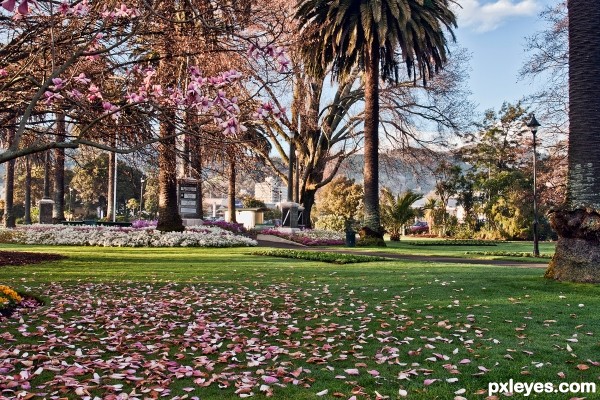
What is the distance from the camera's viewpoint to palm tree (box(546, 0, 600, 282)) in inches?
321

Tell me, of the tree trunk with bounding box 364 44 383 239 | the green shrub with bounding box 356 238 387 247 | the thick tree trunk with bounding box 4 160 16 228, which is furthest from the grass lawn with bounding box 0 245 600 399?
Result: the thick tree trunk with bounding box 4 160 16 228

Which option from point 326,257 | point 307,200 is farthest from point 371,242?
point 307,200

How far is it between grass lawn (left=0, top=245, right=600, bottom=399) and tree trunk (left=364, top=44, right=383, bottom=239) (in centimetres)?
1175

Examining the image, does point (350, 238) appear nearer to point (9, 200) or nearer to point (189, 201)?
point (189, 201)

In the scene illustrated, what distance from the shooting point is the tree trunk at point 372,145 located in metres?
21.1

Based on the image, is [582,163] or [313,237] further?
[313,237]

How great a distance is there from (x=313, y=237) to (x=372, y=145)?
623 cm

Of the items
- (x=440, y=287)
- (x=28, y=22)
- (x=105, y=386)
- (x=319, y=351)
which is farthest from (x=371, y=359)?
(x=28, y=22)

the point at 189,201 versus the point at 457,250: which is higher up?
the point at 189,201

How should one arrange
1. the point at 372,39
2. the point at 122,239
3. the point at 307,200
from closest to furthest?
the point at 122,239 < the point at 372,39 < the point at 307,200

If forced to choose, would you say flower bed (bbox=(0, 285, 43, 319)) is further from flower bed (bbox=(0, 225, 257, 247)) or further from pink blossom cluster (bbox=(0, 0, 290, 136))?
flower bed (bbox=(0, 225, 257, 247))

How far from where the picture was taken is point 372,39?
66.5 ft

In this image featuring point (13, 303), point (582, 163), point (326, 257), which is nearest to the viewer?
point (13, 303)

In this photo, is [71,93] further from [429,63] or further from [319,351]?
[429,63]
